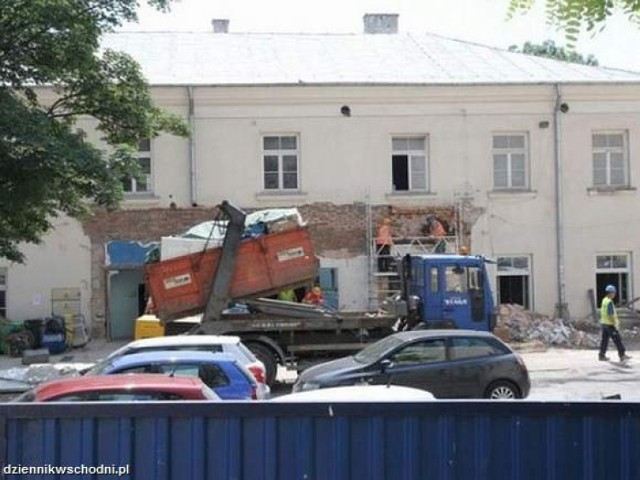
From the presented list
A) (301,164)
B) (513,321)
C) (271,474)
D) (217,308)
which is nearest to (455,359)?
(217,308)

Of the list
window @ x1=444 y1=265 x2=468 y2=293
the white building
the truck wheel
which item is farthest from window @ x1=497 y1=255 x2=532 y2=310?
the truck wheel

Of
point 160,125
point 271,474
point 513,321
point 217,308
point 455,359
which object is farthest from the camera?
point 513,321

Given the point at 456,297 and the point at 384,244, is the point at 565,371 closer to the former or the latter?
the point at 456,297

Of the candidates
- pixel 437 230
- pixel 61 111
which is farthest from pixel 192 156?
pixel 61 111

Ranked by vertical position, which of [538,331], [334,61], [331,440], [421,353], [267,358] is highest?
[334,61]

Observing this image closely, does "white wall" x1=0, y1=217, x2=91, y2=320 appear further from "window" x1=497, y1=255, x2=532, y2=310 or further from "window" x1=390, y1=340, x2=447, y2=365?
"window" x1=390, y1=340, x2=447, y2=365

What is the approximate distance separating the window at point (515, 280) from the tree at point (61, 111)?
43.4 ft

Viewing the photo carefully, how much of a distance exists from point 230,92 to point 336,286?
6658mm

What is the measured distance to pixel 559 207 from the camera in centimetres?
2731

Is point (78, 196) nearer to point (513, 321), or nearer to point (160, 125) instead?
point (160, 125)

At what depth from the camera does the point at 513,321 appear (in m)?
25.2

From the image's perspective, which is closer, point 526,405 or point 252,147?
→ point 526,405

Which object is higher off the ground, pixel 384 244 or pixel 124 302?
pixel 384 244

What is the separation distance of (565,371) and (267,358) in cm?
712
